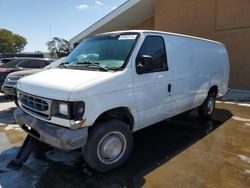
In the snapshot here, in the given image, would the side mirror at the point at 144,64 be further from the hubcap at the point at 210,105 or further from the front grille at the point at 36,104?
the hubcap at the point at 210,105

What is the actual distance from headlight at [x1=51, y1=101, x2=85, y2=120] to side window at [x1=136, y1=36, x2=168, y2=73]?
58.1 inches

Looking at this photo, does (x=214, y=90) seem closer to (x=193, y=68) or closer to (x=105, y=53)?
(x=193, y=68)

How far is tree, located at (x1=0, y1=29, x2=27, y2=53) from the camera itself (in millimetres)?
69994

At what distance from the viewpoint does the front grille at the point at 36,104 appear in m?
3.53

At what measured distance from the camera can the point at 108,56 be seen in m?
4.22

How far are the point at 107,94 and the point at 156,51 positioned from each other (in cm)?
156

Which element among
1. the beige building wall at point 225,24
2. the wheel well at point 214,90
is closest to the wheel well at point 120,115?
the wheel well at point 214,90

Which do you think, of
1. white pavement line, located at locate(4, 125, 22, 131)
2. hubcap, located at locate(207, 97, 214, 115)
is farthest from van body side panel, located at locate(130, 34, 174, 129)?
white pavement line, located at locate(4, 125, 22, 131)

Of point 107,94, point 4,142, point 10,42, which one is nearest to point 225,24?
point 107,94

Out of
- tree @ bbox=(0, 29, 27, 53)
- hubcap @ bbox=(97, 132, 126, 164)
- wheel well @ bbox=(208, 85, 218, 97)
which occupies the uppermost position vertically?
tree @ bbox=(0, 29, 27, 53)

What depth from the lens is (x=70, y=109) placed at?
329 centimetres

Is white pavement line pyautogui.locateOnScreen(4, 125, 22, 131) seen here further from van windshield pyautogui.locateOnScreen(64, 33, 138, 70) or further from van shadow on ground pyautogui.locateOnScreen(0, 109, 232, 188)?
van windshield pyautogui.locateOnScreen(64, 33, 138, 70)

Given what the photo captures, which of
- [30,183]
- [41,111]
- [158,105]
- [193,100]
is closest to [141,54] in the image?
[158,105]

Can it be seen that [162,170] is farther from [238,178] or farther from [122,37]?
[122,37]
